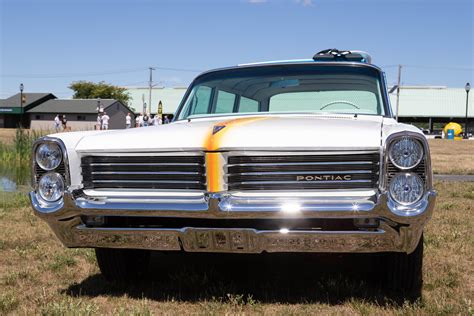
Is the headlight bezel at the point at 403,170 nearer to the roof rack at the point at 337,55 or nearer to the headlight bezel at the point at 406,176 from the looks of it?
the headlight bezel at the point at 406,176

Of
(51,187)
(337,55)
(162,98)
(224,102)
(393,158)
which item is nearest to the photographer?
(393,158)

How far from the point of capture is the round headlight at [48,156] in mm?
3415

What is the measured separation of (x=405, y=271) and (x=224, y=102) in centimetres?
205

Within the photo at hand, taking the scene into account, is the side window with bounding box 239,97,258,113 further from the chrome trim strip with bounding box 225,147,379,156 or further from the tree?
the tree

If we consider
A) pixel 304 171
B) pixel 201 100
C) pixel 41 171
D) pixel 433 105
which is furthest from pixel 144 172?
pixel 433 105

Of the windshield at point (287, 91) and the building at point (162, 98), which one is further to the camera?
the building at point (162, 98)

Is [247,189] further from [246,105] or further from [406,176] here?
[246,105]

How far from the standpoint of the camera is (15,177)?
11.5 m

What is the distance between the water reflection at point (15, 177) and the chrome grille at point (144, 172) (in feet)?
21.2

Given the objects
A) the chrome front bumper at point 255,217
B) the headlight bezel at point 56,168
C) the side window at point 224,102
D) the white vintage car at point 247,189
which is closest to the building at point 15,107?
the side window at point 224,102

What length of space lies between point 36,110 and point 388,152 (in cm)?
6898

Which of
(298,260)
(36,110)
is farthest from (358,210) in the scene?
(36,110)

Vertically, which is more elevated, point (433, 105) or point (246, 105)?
point (433, 105)

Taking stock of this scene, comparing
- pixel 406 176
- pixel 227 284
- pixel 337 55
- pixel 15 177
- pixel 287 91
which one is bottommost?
pixel 15 177
